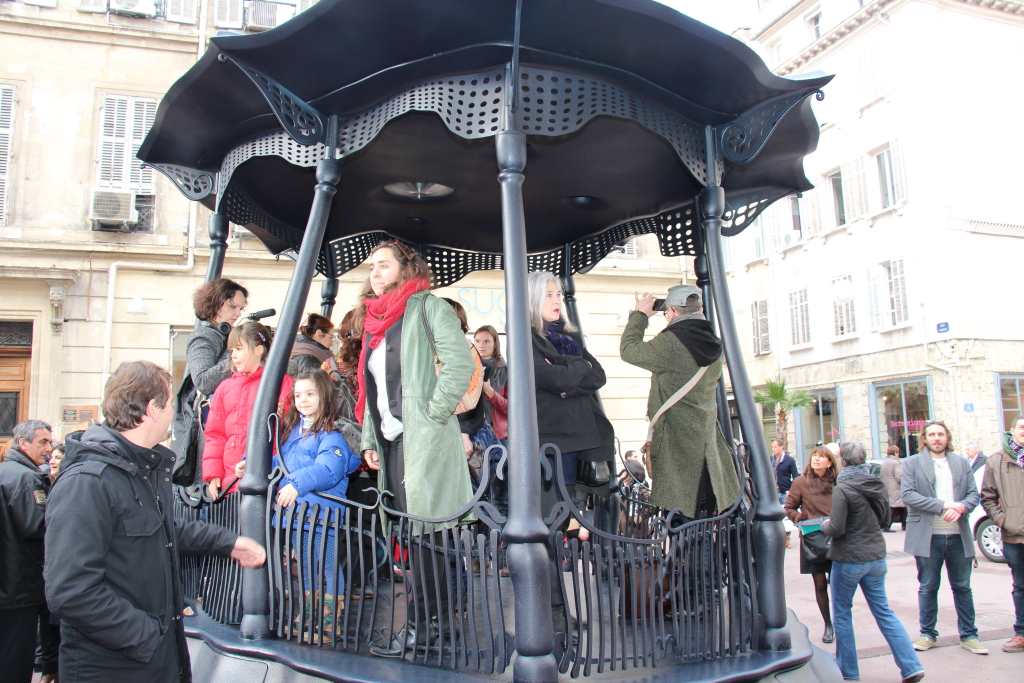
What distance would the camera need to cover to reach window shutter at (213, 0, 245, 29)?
15.1 meters

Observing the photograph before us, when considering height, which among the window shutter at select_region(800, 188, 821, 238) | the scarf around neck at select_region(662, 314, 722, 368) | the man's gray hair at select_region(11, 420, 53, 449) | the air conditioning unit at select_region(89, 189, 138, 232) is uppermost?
the window shutter at select_region(800, 188, 821, 238)

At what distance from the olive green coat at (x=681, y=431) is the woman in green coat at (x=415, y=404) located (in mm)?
1166

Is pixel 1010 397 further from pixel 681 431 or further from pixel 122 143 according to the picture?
pixel 122 143

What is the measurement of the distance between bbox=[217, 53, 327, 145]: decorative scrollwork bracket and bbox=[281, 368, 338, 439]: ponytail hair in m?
1.19

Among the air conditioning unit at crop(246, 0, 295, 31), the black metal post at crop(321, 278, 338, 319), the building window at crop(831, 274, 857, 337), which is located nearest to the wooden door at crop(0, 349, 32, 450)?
the air conditioning unit at crop(246, 0, 295, 31)

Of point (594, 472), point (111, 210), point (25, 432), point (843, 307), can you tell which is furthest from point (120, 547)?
point (843, 307)

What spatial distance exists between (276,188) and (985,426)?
19.3m

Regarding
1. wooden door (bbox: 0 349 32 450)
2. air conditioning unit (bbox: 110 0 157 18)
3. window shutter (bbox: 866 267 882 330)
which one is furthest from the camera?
window shutter (bbox: 866 267 882 330)

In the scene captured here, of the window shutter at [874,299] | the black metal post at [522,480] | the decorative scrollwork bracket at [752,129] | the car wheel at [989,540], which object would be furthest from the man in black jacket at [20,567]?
the window shutter at [874,299]

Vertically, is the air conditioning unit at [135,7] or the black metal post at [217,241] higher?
the air conditioning unit at [135,7]

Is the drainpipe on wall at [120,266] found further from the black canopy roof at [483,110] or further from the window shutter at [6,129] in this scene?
the black canopy roof at [483,110]

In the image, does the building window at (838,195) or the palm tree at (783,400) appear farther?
the building window at (838,195)

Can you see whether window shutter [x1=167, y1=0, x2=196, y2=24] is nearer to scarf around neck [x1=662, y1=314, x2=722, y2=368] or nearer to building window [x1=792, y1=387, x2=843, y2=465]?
scarf around neck [x1=662, y1=314, x2=722, y2=368]

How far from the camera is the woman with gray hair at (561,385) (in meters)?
3.82
